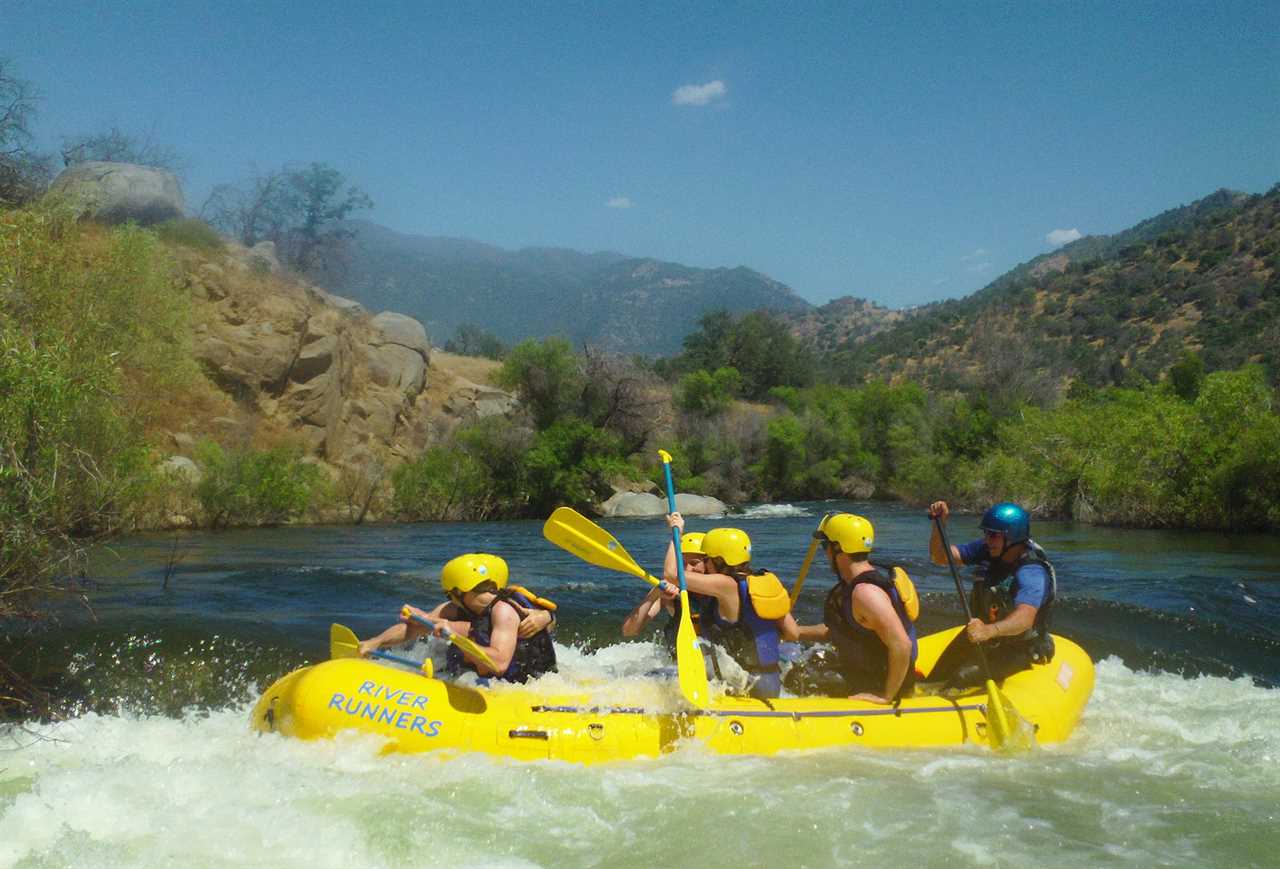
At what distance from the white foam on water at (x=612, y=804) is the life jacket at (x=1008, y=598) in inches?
27.4

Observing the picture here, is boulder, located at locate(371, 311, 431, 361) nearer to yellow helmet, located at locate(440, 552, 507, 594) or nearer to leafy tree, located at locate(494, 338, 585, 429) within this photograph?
leafy tree, located at locate(494, 338, 585, 429)

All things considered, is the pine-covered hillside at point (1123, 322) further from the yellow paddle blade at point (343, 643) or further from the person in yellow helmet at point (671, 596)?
the yellow paddle blade at point (343, 643)

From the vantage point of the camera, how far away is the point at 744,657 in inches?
232

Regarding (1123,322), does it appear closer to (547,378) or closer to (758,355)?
(758,355)

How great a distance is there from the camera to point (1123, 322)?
45906mm

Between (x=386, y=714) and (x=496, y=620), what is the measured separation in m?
0.77

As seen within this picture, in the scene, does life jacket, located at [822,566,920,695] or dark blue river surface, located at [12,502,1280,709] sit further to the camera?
dark blue river surface, located at [12,502,1280,709]

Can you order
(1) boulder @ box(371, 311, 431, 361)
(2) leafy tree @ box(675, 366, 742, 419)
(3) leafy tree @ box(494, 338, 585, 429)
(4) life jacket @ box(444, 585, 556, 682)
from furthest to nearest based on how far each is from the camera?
(2) leafy tree @ box(675, 366, 742, 419) < (1) boulder @ box(371, 311, 431, 361) < (3) leafy tree @ box(494, 338, 585, 429) < (4) life jacket @ box(444, 585, 556, 682)

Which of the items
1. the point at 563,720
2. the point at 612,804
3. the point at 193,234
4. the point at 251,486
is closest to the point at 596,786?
the point at 612,804

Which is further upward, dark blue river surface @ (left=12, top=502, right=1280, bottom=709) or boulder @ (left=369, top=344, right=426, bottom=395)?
boulder @ (left=369, top=344, right=426, bottom=395)

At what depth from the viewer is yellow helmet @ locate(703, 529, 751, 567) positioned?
19.3 ft

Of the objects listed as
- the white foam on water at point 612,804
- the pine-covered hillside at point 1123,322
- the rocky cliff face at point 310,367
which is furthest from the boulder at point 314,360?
the white foam on water at point 612,804

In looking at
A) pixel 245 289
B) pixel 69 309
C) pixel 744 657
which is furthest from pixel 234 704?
pixel 245 289

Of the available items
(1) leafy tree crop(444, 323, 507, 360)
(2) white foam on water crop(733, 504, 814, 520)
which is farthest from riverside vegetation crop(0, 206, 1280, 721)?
(1) leafy tree crop(444, 323, 507, 360)
